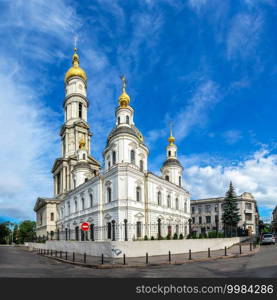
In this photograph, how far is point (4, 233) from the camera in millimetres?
93562

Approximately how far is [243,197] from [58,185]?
42.8 metres

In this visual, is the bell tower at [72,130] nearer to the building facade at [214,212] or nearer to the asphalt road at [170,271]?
the building facade at [214,212]

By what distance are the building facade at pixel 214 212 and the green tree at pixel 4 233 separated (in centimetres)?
5767

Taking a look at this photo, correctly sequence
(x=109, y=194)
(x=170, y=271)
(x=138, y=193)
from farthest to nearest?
1. (x=138, y=193)
2. (x=109, y=194)
3. (x=170, y=271)

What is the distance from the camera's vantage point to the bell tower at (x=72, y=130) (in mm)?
60000

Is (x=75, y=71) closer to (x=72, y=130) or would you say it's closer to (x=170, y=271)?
(x=72, y=130)

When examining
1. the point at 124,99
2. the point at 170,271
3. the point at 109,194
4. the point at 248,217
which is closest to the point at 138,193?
the point at 109,194

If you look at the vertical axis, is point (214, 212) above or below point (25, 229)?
above

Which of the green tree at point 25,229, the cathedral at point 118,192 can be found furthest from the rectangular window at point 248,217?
the green tree at point 25,229

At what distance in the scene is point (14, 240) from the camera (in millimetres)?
103938

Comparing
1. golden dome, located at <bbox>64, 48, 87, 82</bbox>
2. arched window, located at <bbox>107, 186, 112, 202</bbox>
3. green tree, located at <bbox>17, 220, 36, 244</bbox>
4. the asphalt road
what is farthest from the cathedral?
green tree, located at <bbox>17, 220, 36, 244</bbox>

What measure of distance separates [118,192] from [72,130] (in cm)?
3130
